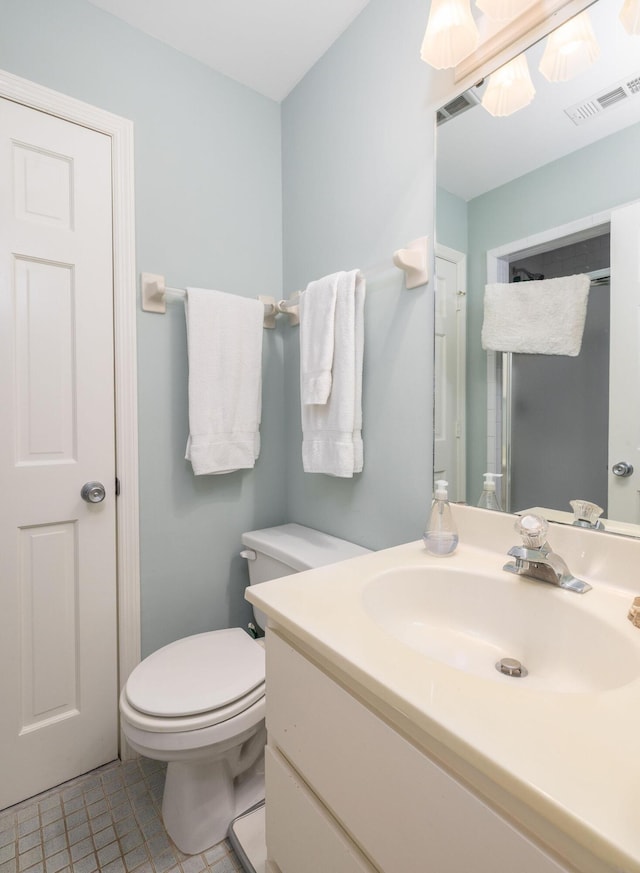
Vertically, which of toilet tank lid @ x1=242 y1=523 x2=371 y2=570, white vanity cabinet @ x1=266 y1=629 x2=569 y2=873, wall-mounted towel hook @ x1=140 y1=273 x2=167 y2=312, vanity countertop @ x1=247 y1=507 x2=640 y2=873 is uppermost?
wall-mounted towel hook @ x1=140 y1=273 x2=167 y2=312

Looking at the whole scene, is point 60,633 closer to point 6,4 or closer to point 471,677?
point 471,677

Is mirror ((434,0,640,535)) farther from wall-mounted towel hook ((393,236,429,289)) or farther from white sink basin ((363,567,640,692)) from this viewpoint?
white sink basin ((363,567,640,692))

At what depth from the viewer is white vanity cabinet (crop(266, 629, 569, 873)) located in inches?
17.8

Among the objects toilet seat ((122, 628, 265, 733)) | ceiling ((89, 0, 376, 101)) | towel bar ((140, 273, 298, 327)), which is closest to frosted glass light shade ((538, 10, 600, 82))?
ceiling ((89, 0, 376, 101))

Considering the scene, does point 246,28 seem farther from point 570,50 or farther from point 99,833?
point 99,833

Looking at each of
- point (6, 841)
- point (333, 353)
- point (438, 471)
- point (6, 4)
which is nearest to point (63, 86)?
point (6, 4)

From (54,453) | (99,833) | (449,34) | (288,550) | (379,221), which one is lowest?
(99,833)

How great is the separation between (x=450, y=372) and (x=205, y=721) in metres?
1.04

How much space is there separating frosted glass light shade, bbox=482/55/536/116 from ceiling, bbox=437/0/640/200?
0.01 metres

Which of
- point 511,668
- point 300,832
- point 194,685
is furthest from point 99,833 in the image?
point 511,668

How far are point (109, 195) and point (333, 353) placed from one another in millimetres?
861

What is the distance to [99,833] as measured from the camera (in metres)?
1.16

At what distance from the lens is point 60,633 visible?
4.32 feet

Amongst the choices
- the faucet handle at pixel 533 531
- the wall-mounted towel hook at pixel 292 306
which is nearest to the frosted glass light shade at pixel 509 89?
the wall-mounted towel hook at pixel 292 306
